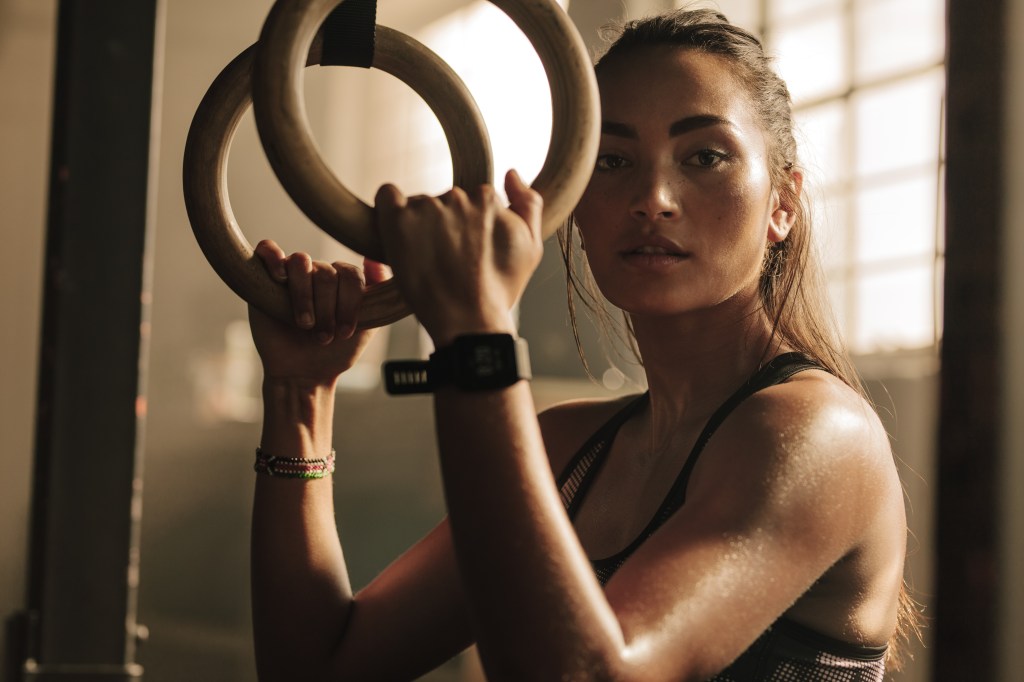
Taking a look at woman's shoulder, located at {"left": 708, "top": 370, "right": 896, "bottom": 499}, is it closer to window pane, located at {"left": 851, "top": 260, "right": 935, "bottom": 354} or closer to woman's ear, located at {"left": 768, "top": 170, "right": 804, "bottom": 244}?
woman's ear, located at {"left": 768, "top": 170, "right": 804, "bottom": 244}

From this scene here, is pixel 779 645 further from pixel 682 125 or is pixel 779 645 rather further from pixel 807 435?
pixel 682 125

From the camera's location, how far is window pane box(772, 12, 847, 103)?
297 cm

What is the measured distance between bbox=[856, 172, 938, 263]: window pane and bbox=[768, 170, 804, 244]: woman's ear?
1933 mm

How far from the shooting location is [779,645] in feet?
2.45

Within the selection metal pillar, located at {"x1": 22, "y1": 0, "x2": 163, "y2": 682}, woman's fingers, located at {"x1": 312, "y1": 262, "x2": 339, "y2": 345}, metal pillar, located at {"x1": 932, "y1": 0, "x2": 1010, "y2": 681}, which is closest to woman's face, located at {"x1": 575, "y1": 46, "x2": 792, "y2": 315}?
woman's fingers, located at {"x1": 312, "y1": 262, "x2": 339, "y2": 345}

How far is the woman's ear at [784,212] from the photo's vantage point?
93 centimetres

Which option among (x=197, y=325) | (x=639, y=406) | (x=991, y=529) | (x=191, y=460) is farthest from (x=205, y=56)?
(x=991, y=529)

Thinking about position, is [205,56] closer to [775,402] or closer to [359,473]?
→ [359,473]

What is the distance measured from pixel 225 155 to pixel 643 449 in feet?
1.46

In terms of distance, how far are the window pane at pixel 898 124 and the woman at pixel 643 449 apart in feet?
6.34

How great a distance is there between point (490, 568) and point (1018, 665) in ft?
0.94

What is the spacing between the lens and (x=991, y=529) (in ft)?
1.06

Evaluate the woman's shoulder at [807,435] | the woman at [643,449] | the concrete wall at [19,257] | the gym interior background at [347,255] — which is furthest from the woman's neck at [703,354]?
the concrete wall at [19,257]

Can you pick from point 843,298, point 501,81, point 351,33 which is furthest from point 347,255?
point 351,33
